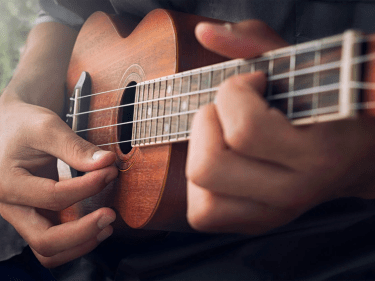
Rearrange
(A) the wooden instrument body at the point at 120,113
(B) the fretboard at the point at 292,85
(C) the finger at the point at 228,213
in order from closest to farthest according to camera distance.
→ (B) the fretboard at the point at 292,85, (C) the finger at the point at 228,213, (A) the wooden instrument body at the point at 120,113

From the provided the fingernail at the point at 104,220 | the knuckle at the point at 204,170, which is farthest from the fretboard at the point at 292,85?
the fingernail at the point at 104,220

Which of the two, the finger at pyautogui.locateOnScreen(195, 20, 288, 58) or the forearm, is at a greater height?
the forearm

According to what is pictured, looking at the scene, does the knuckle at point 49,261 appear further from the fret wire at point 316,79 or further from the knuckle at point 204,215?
the fret wire at point 316,79

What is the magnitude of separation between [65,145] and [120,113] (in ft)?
0.47

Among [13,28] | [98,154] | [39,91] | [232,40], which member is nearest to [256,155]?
[232,40]

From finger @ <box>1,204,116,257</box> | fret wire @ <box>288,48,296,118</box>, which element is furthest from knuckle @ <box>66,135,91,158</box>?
fret wire @ <box>288,48,296,118</box>

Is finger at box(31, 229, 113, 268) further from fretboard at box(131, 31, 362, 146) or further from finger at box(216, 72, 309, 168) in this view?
finger at box(216, 72, 309, 168)

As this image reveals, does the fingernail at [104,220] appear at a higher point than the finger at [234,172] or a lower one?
lower

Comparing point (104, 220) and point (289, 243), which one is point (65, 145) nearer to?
point (104, 220)

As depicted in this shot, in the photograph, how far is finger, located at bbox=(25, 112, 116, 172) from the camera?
66 cm

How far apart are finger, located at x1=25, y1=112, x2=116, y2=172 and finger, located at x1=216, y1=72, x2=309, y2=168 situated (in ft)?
1.18

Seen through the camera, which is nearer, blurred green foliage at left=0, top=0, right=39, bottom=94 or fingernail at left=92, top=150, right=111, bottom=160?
fingernail at left=92, top=150, right=111, bottom=160

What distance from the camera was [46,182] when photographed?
0.74 m

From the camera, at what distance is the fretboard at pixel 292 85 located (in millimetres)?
321
